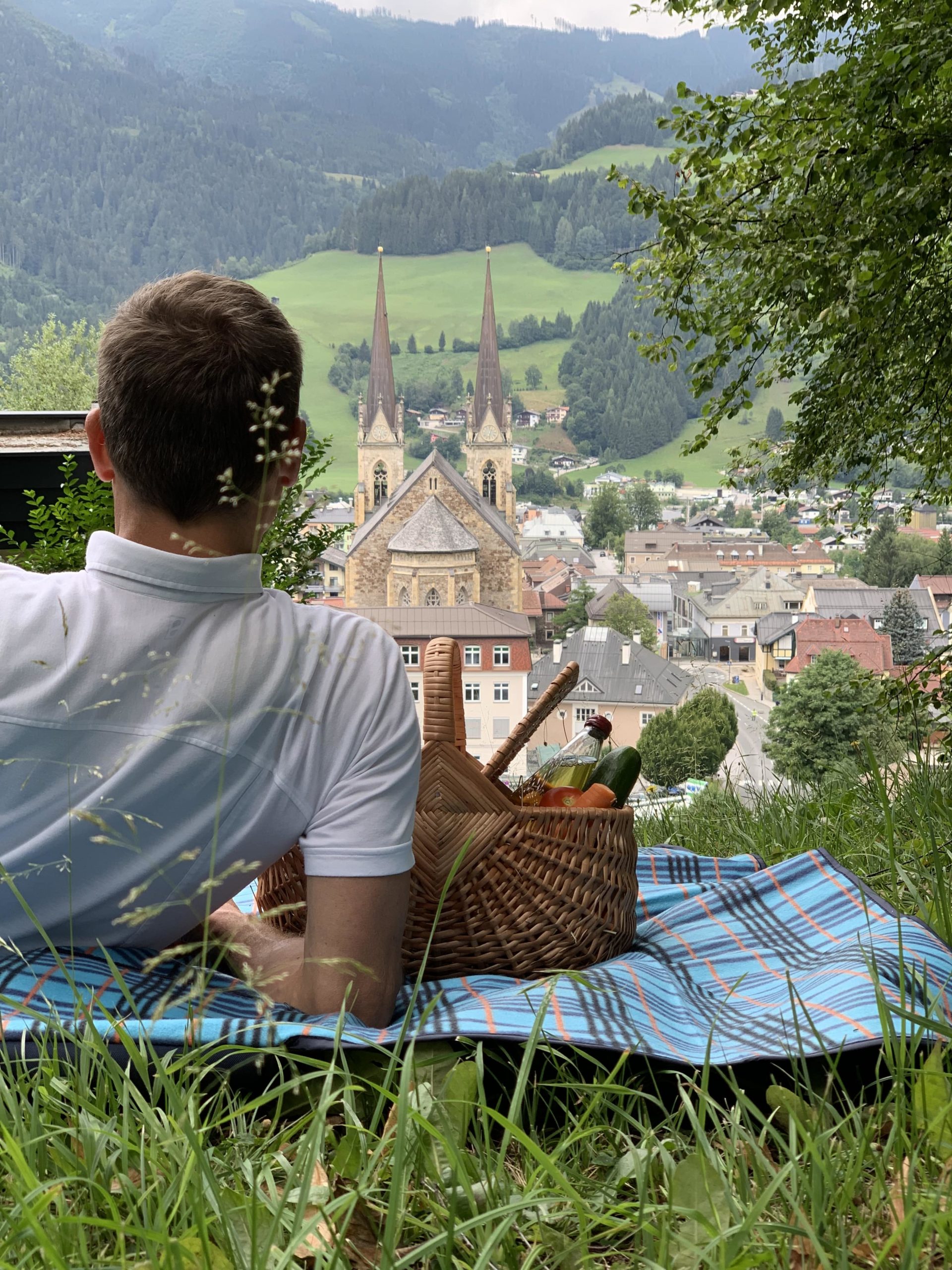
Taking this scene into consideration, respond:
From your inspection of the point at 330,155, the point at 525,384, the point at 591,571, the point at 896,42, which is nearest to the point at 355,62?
the point at 330,155

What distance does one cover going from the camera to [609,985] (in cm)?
118

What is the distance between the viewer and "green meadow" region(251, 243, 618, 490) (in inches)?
3438

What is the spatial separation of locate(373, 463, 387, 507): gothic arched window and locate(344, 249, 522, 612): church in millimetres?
35

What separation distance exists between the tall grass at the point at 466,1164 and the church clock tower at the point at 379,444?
2096 inches

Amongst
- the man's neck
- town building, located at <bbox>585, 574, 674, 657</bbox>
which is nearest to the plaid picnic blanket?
the man's neck

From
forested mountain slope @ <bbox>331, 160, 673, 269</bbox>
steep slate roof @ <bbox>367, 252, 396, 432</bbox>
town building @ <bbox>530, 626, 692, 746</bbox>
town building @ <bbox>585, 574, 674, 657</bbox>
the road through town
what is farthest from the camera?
forested mountain slope @ <bbox>331, 160, 673, 269</bbox>

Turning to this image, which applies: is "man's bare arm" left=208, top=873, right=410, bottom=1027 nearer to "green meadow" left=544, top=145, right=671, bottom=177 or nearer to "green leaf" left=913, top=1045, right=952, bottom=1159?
"green leaf" left=913, top=1045, right=952, bottom=1159

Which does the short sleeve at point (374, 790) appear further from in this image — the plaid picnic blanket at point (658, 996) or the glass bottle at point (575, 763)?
the glass bottle at point (575, 763)

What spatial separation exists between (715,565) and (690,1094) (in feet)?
213

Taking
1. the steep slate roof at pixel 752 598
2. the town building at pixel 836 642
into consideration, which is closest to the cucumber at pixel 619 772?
the town building at pixel 836 642

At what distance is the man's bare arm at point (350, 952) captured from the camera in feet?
3.43

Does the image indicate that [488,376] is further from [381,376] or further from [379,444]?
A: [379,444]

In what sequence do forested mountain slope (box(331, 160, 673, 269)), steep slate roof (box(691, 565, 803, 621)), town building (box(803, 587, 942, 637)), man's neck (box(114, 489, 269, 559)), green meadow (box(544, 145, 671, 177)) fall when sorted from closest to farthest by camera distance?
man's neck (box(114, 489, 269, 559))
town building (box(803, 587, 942, 637))
steep slate roof (box(691, 565, 803, 621))
forested mountain slope (box(331, 160, 673, 269))
green meadow (box(544, 145, 671, 177))

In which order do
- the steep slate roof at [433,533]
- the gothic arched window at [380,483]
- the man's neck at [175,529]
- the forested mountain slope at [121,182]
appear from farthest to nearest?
the forested mountain slope at [121,182] → the gothic arched window at [380,483] → the steep slate roof at [433,533] → the man's neck at [175,529]
